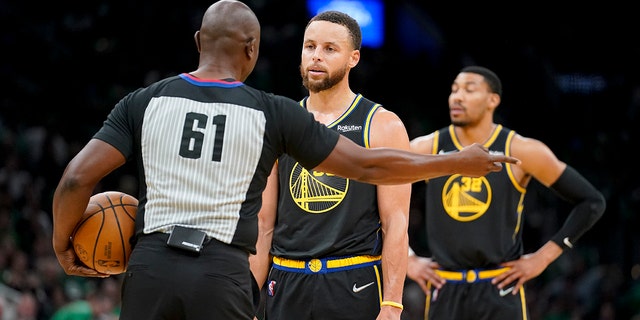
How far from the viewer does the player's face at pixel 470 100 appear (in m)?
7.77

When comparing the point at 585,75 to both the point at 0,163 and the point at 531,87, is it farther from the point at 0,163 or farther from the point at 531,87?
the point at 0,163

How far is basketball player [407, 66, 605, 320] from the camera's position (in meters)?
7.34

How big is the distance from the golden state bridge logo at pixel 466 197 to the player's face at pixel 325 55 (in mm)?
1975

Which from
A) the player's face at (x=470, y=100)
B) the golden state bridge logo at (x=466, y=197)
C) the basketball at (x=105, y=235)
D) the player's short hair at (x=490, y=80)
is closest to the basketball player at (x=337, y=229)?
the basketball at (x=105, y=235)

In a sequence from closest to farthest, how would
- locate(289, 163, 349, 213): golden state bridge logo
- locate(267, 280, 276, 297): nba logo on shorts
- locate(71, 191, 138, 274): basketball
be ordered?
locate(71, 191, 138, 274): basketball → locate(289, 163, 349, 213): golden state bridge logo → locate(267, 280, 276, 297): nba logo on shorts

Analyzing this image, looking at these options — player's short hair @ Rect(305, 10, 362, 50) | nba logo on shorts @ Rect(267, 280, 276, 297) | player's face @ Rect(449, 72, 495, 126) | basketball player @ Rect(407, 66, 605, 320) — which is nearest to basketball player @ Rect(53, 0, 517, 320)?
nba logo on shorts @ Rect(267, 280, 276, 297)

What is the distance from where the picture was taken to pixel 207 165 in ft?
13.6

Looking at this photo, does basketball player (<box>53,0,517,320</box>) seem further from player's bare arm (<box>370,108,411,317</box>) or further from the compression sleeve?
the compression sleeve

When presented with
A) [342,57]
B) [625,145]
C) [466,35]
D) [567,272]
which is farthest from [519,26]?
[342,57]

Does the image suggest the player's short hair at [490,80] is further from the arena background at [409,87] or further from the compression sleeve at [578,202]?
the arena background at [409,87]

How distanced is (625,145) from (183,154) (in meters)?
13.4

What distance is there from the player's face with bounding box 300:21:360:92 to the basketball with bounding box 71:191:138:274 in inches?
69.3

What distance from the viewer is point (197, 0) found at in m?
19.0

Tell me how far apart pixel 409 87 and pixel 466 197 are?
40.5 ft
